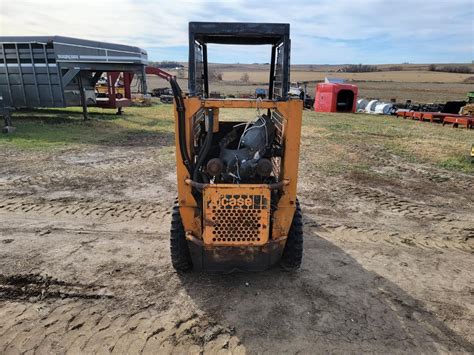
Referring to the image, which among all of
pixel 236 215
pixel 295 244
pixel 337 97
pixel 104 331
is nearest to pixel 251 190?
pixel 236 215

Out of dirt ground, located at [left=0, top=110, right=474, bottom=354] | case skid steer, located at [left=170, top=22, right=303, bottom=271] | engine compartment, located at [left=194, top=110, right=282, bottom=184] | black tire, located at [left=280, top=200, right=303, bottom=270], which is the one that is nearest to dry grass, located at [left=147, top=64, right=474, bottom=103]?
dirt ground, located at [left=0, top=110, right=474, bottom=354]

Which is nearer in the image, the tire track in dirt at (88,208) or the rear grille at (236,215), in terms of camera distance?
the rear grille at (236,215)

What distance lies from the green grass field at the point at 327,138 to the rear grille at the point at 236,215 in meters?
4.93

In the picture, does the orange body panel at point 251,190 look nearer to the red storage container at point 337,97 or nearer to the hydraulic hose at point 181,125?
the hydraulic hose at point 181,125

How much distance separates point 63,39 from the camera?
41.9 ft

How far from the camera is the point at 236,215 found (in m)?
3.36

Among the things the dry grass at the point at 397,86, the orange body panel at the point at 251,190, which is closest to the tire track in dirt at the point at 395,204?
the orange body panel at the point at 251,190

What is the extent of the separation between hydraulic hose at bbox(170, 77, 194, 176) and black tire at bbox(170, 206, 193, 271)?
0.51m

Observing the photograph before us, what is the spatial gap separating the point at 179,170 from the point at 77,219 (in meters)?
2.51

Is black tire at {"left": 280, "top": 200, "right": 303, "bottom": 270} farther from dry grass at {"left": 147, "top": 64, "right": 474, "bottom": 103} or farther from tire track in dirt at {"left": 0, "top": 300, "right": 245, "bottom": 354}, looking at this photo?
dry grass at {"left": 147, "top": 64, "right": 474, "bottom": 103}

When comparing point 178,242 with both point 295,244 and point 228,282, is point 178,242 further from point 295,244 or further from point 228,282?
point 295,244

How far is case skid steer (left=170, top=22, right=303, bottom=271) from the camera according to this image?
11.0 feet

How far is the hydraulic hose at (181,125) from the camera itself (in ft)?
10.5

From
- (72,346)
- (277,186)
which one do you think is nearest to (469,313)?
(277,186)
